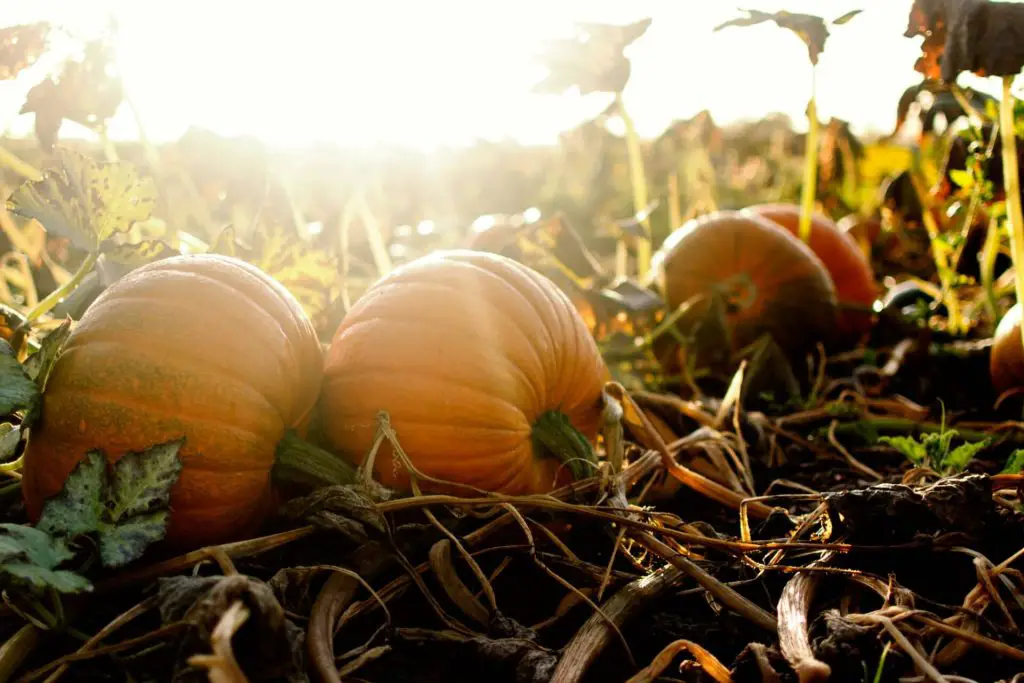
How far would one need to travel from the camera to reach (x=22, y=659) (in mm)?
A: 1282

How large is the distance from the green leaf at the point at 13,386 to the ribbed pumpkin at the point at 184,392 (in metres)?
0.09

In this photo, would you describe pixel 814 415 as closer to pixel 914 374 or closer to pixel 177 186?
pixel 914 374

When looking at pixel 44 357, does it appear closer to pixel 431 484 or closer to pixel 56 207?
pixel 56 207

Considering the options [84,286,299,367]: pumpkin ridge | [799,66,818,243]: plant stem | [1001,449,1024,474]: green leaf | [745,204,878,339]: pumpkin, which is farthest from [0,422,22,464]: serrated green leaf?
[745,204,878,339]: pumpkin

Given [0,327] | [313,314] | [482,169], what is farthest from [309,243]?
[482,169]

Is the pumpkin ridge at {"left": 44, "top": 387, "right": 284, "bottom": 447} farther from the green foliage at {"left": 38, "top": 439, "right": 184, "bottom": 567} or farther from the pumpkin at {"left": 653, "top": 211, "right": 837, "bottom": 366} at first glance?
the pumpkin at {"left": 653, "top": 211, "right": 837, "bottom": 366}

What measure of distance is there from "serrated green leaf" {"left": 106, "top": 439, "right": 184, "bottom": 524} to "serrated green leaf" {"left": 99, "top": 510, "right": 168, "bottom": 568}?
1 cm

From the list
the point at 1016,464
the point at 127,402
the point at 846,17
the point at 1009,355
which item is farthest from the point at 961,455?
the point at 127,402

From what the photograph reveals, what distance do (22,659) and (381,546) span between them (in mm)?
539

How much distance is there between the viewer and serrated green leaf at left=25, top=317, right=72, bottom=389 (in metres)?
1.47

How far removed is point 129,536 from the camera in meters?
1.29

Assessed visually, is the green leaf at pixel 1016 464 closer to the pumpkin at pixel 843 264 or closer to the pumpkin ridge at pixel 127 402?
the pumpkin ridge at pixel 127 402

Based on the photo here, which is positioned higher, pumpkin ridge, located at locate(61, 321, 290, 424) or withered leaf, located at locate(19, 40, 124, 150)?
withered leaf, located at locate(19, 40, 124, 150)

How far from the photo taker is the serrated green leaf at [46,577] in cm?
115
